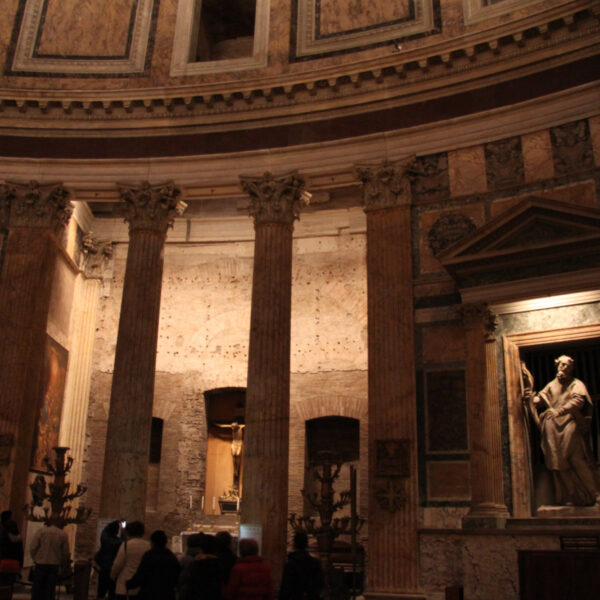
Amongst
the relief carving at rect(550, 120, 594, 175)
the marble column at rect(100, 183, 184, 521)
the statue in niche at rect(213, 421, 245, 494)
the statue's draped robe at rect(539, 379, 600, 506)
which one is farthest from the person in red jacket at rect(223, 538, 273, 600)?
the statue in niche at rect(213, 421, 245, 494)

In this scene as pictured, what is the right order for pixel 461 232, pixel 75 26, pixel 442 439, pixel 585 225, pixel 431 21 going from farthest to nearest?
pixel 75 26 → pixel 431 21 → pixel 461 232 → pixel 442 439 → pixel 585 225

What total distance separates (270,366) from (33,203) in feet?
19.1

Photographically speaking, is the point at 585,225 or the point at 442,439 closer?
the point at 585,225

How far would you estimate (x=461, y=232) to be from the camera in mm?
13133

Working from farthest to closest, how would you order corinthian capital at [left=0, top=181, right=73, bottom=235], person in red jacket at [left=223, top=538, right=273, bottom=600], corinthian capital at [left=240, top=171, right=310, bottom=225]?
corinthian capital at [left=0, top=181, right=73, bottom=235] → corinthian capital at [left=240, top=171, right=310, bottom=225] → person in red jacket at [left=223, top=538, right=273, bottom=600]

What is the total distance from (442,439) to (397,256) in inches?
124

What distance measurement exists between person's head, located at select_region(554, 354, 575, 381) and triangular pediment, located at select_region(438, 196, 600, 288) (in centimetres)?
127

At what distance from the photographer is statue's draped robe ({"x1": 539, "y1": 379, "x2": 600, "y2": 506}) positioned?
11.2m

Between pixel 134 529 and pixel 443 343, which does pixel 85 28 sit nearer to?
pixel 443 343

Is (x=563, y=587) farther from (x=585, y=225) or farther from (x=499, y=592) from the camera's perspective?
(x=585, y=225)

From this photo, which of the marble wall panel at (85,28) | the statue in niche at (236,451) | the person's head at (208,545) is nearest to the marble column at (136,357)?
the marble wall panel at (85,28)

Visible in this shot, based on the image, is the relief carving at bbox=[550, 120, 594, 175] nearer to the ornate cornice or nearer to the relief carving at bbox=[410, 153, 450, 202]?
the ornate cornice

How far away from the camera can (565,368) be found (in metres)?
11.6

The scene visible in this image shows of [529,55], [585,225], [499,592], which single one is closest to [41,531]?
[499,592]
